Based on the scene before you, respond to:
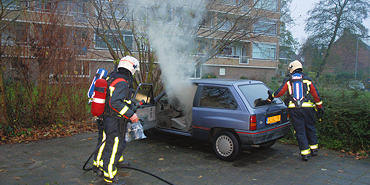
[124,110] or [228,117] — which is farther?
[228,117]

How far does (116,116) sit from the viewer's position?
4.07 meters

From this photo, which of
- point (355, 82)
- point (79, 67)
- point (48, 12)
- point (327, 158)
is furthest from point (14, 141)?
point (355, 82)

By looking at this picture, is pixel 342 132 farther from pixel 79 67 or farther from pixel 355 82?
pixel 79 67

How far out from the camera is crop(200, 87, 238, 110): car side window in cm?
513

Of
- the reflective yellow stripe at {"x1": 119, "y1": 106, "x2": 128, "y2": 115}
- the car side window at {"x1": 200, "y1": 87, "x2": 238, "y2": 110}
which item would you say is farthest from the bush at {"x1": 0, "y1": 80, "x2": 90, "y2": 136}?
the car side window at {"x1": 200, "y1": 87, "x2": 238, "y2": 110}

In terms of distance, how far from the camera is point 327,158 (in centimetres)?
541

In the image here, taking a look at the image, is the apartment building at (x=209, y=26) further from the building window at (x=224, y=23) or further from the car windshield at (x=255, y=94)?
the car windshield at (x=255, y=94)

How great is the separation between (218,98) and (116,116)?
2.15 metres

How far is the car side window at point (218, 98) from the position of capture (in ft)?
16.8

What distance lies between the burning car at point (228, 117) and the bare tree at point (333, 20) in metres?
20.4

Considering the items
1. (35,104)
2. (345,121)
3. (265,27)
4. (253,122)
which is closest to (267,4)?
(265,27)

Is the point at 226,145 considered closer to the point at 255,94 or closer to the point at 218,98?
the point at 218,98

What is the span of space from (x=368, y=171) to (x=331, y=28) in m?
22.4

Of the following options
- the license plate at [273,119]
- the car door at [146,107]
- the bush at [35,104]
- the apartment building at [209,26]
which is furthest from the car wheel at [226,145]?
the bush at [35,104]
